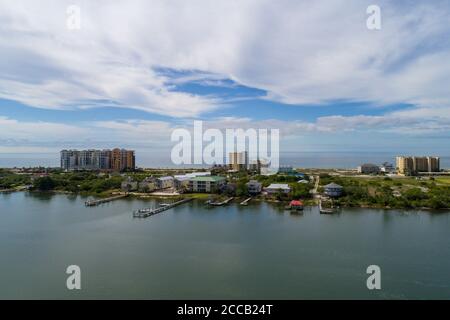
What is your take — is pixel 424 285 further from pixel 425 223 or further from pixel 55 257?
pixel 55 257

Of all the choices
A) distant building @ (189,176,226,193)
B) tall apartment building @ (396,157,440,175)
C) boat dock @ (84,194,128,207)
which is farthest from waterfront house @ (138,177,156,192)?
tall apartment building @ (396,157,440,175)

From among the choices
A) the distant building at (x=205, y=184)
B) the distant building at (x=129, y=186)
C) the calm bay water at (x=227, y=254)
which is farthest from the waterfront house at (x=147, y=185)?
the calm bay water at (x=227, y=254)

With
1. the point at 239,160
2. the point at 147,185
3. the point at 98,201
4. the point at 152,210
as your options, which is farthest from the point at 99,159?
the point at 152,210

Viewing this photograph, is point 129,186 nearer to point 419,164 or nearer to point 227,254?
point 227,254

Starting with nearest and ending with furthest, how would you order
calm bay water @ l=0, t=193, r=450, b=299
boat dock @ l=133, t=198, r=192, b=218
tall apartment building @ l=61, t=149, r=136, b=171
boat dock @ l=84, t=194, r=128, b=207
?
1. calm bay water @ l=0, t=193, r=450, b=299
2. boat dock @ l=133, t=198, r=192, b=218
3. boat dock @ l=84, t=194, r=128, b=207
4. tall apartment building @ l=61, t=149, r=136, b=171

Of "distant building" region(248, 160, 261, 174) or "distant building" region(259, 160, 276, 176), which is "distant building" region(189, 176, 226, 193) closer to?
"distant building" region(259, 160, 276, 176)

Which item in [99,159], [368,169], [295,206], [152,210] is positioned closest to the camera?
[152,210]

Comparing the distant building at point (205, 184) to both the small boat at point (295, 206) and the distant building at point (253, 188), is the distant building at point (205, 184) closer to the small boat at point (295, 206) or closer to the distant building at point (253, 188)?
the distant building at point (253, 188)
